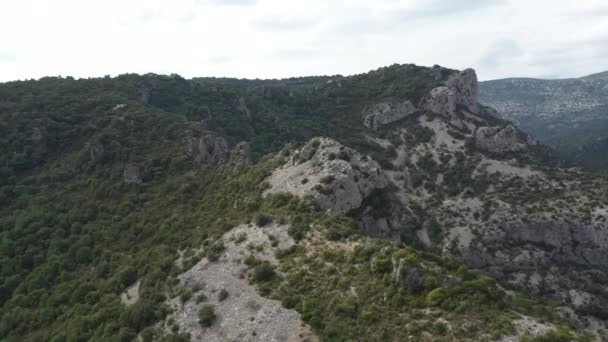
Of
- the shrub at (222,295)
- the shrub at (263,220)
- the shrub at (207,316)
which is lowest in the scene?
the shrub at (207,316)

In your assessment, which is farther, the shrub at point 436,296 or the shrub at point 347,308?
the shrub at point 347,308

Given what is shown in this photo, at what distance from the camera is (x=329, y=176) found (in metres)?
51.4

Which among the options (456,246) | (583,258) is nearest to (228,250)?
(456,246)

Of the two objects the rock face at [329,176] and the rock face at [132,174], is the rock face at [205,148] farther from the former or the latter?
the rock face at [329,176]

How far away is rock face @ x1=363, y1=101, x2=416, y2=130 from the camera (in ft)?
466

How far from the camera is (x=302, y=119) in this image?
487ft

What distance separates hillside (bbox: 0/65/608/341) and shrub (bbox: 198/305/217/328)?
22 cm

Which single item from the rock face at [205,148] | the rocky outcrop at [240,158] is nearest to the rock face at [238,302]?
the rocky outcrop at [240,158]

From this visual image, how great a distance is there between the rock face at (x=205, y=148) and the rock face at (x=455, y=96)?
8866cm

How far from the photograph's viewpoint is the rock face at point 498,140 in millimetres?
119688

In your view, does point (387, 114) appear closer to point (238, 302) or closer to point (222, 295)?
point (222, 295)

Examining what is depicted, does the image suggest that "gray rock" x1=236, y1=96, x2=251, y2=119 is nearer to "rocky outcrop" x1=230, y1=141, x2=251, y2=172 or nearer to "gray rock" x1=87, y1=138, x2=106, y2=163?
"gray rock" x1=87, y1=138, x2=106, y2=163

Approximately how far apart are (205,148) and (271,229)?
116ft

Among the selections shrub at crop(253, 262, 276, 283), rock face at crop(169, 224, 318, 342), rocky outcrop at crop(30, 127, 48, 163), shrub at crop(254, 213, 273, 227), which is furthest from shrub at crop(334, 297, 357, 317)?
rocky outcrop at crop(30, 127, 48, 163)
